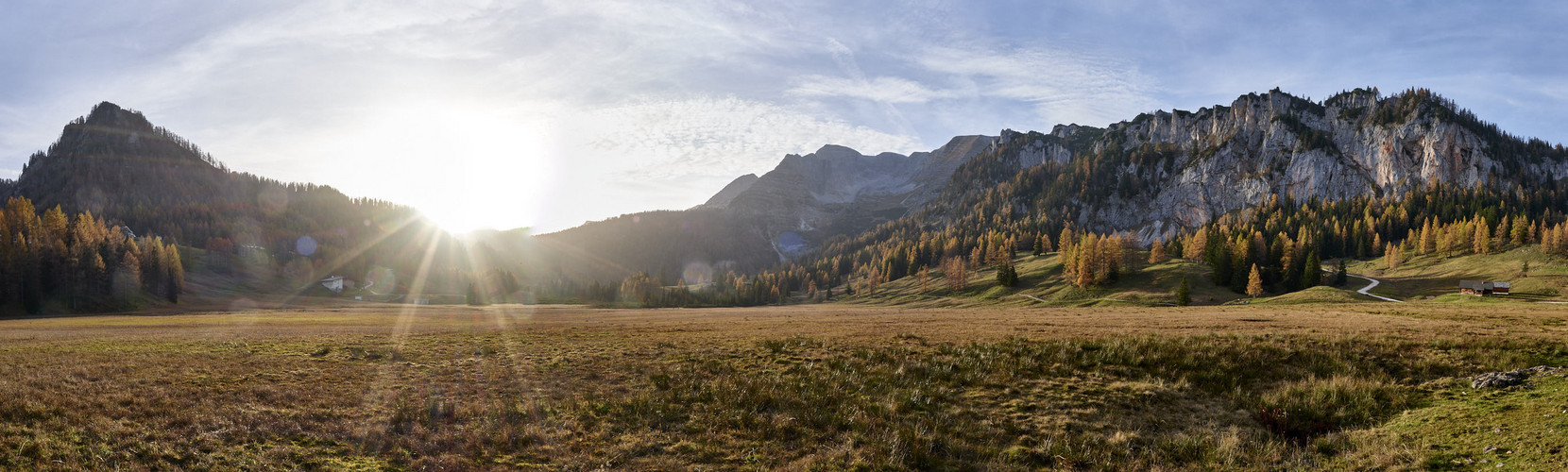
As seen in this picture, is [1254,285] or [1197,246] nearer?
[1254,285]

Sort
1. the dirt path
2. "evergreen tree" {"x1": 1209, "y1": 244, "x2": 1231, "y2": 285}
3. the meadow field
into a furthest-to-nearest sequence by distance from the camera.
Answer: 1. "evergreen tree" {"x1": 1209, "y1": 244, "x2": 1231, "y2": 285}
2. the dirt path
3. the meadow field

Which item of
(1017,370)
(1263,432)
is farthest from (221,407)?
(1263,432)

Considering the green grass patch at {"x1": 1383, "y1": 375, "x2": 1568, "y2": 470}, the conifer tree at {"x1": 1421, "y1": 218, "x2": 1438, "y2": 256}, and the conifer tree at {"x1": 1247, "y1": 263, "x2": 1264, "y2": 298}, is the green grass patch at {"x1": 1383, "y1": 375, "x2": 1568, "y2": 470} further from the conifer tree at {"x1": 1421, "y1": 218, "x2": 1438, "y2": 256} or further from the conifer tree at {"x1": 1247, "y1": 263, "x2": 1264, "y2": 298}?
the conifer tree at {"x1": 1421, "y1": 218, "x2": 1438, "y2": 256}

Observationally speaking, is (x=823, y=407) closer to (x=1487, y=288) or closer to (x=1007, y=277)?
(x=1487, y=288)

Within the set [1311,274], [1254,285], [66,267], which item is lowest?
[1254,285]

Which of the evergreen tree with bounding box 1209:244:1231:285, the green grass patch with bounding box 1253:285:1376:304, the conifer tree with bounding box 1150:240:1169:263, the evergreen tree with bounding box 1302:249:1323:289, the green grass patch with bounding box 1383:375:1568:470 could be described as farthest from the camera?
the conifer tree with bounding box 1150:240:1169:263

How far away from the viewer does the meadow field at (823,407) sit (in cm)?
1460

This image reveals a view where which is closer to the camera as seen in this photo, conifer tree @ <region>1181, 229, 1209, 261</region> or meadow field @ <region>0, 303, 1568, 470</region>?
meadow field @ <region>0, 303, 1568, 470</region>

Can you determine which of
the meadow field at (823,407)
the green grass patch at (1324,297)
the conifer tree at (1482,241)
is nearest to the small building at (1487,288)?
the green grass patch at (1324,297)

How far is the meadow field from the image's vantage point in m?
14.6

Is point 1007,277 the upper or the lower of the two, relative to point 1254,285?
upper

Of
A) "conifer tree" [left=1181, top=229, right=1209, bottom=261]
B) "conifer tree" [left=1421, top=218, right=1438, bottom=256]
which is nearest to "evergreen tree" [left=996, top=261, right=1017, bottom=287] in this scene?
"conifer tree" [left=1181, top=229, right=1209, bottom=261]

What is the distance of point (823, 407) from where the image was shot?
1938 centimetres

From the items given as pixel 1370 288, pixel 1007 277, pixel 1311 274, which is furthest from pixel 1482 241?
pixel 1007 277
